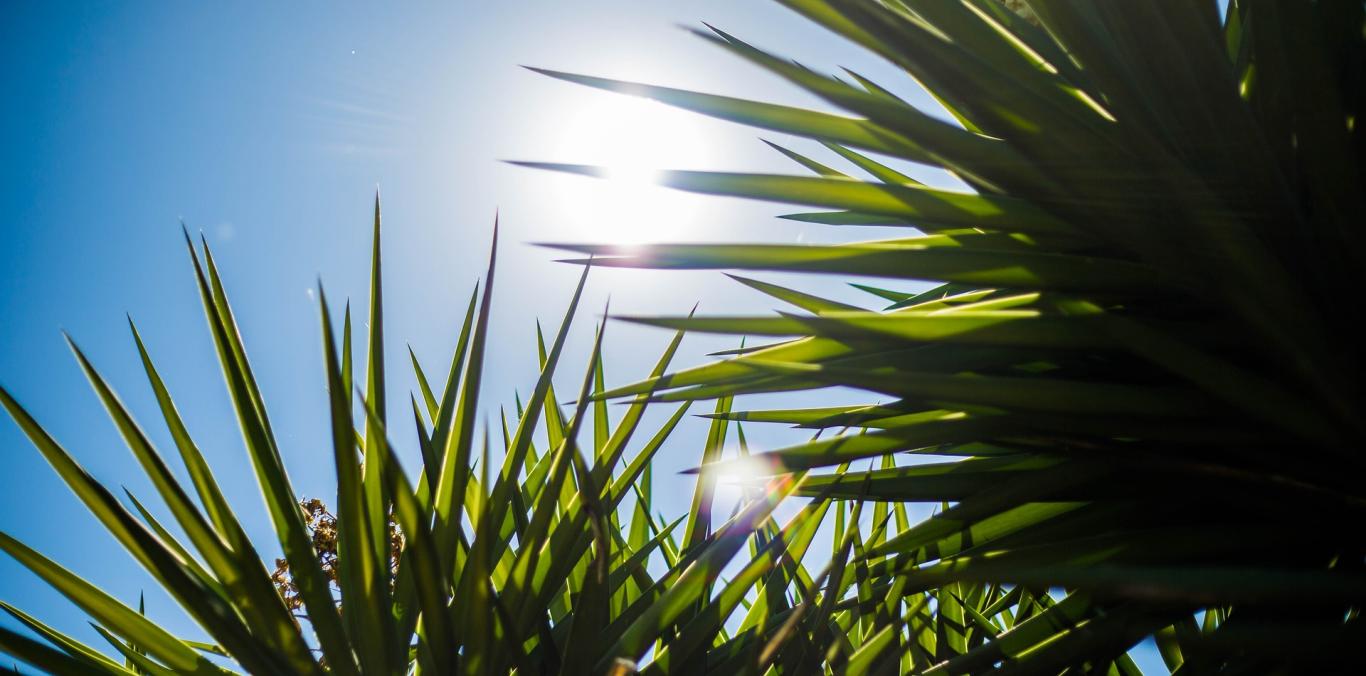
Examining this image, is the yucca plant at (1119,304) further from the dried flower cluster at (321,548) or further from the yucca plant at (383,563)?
the dried flower cluster at (321,548)

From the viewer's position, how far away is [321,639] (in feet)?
2.21

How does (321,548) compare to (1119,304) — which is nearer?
(1119,304)

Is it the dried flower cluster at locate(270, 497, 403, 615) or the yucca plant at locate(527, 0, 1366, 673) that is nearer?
the yucca plant at locate(527, 0, 1366, 673)

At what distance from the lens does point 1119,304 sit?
2.50ft

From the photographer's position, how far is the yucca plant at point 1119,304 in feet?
1.88

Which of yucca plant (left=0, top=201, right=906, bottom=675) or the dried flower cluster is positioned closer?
yucca plant (left=0, top=201, right=906, bottom=675)

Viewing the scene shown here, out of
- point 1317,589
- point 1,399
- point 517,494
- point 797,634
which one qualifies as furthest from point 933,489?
point 1,399

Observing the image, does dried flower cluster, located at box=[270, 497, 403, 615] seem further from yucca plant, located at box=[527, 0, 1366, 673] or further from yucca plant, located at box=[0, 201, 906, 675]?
yucca plant, located at box=[527, 0, 1366, 673]

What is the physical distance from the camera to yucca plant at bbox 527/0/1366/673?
57cm

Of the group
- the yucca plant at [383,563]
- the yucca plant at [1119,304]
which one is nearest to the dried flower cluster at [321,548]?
the yucca plant at [383,563]

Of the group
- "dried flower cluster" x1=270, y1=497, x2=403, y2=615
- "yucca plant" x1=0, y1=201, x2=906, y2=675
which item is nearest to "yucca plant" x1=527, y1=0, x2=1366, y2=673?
"yucca plant" x1=0, y1=201, x2=906, y2=675

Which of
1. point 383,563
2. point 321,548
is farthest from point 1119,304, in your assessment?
point 321,548

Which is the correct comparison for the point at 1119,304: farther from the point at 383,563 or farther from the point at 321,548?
the point at 321,548

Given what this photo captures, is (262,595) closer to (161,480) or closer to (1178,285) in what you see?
(161,480)
